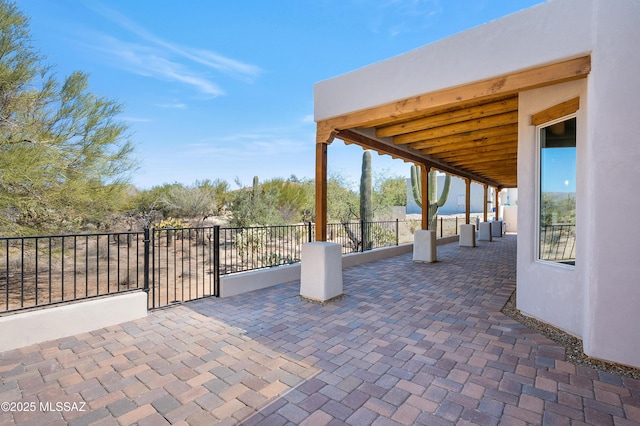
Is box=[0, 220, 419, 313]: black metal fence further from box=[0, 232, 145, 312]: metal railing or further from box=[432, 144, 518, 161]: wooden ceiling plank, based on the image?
box=[432, 144, 518, 161]: wooden ceiling plank

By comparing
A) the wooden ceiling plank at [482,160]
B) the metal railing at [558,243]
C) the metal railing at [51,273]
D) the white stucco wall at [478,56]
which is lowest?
the metal railing at [51,273]

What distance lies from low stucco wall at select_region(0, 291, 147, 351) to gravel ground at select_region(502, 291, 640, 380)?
4760 millimetres

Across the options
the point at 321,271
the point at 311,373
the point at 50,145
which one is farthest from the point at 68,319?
the point at 50,145

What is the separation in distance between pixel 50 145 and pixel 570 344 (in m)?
8.25

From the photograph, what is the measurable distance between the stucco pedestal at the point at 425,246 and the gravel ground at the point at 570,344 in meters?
3.27

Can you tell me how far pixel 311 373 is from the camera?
2518 millimetres

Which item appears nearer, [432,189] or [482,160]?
[482,160]

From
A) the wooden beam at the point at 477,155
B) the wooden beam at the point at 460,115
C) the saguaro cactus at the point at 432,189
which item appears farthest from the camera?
the saguaro cactus at the point at 432,189

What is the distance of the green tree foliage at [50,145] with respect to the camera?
16.5 ft

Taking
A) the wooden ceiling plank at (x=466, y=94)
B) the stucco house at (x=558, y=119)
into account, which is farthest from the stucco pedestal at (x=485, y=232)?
the wooden ceiling plank at (x=466, y=94)

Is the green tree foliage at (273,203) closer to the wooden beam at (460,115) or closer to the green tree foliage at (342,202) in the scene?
the green tree foliage at (342,202)

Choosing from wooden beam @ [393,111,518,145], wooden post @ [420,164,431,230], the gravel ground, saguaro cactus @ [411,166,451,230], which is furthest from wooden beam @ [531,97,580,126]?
saguaro cactus @ [411,166,451,230]

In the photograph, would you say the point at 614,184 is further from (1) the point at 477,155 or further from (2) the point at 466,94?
(1) the point at 477,155

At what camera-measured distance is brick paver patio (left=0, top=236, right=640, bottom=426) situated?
200 cm
